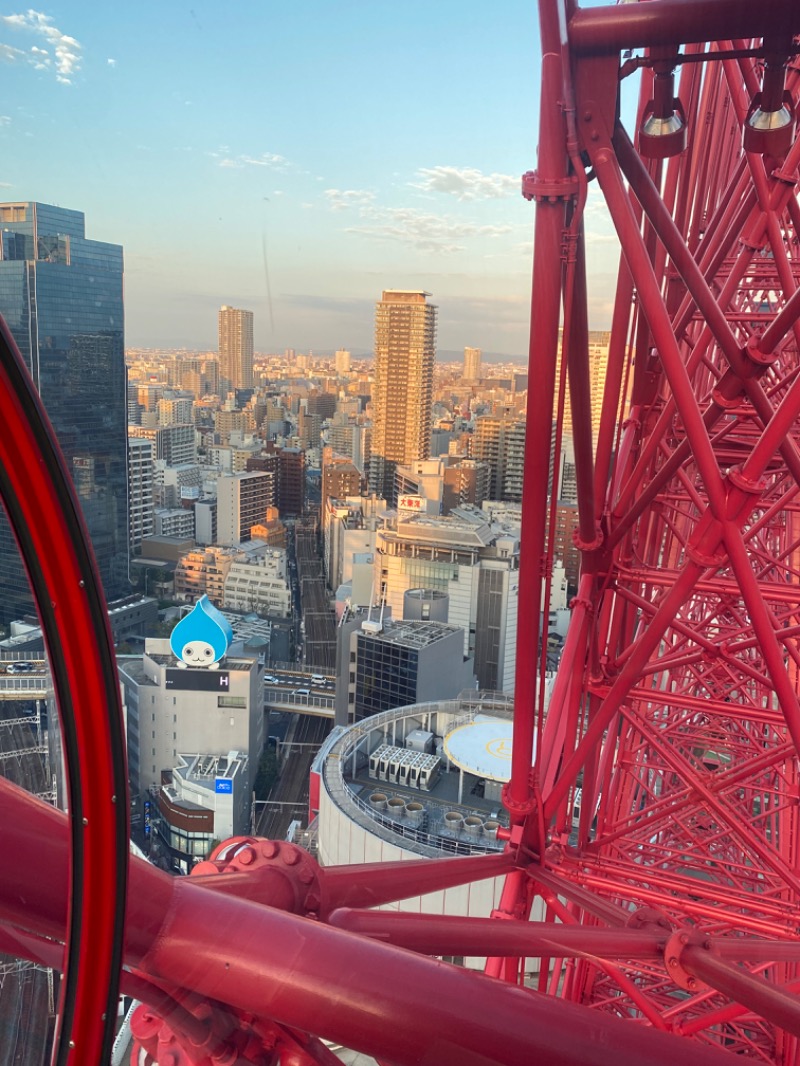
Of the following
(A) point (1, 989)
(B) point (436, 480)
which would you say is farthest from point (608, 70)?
(B) point (436, 480)

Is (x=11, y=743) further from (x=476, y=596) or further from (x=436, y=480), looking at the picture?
(x=436, y=480)

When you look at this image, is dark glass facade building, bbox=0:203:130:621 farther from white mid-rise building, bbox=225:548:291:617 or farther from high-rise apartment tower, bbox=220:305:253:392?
white mid-rise building, bbox=225:548:291:617

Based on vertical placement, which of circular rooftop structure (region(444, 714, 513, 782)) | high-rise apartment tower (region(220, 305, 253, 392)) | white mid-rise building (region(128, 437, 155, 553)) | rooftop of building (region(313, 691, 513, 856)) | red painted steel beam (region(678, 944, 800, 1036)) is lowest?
rooftop of building (region(313, 691, 513, 856))

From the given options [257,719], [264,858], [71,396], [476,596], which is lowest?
[257,719]

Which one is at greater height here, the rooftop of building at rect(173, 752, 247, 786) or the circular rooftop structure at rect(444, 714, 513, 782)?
the circular rooftop structure at rect(444, 714, 513, 782)

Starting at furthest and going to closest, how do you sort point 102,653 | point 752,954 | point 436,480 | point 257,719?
point 436,480, point 257,719, point 752,954, point 102,653

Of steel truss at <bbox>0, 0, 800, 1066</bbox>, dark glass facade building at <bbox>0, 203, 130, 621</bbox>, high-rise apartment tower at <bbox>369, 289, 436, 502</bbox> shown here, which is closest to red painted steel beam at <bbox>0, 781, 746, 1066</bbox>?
steel truss at <bbox>0, 0, 800, 1066</bbox>
